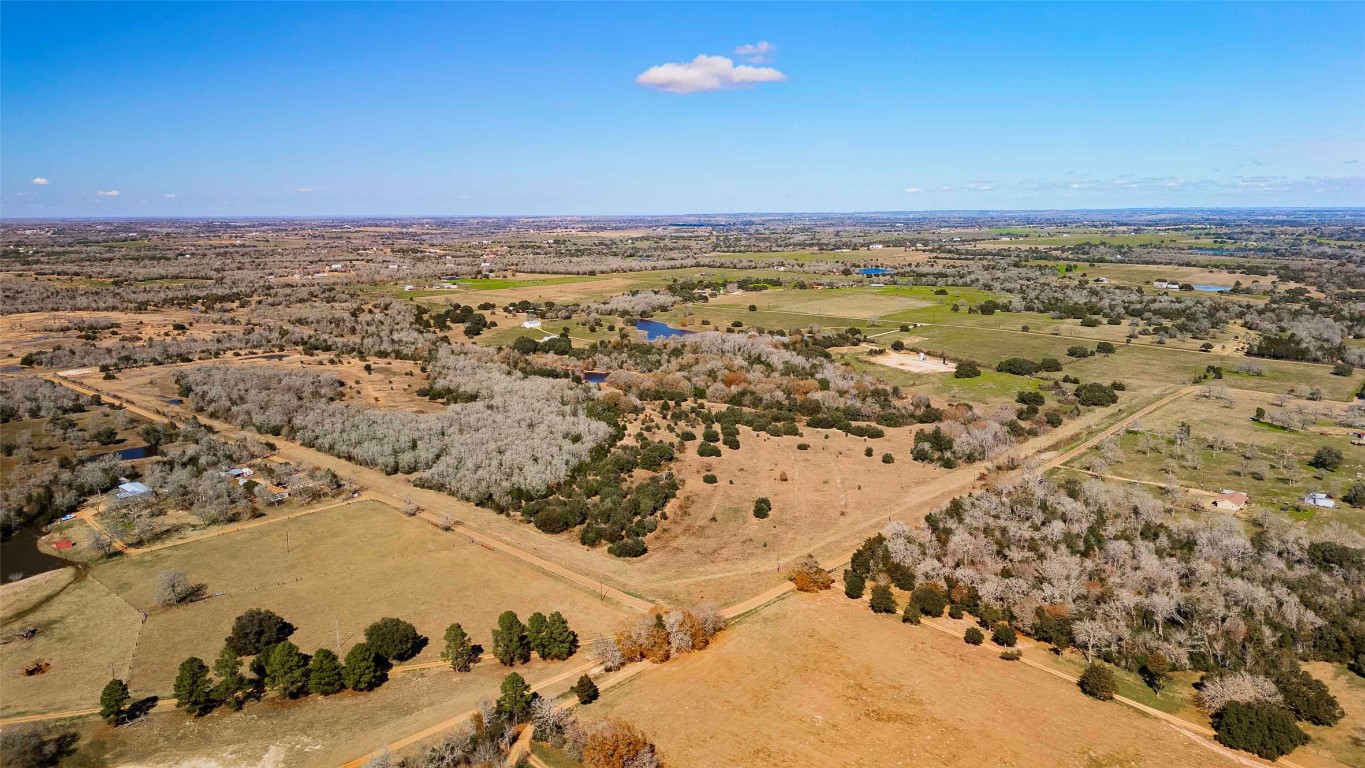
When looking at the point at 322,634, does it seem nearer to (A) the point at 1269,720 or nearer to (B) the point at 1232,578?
(A) the point at 1269,720

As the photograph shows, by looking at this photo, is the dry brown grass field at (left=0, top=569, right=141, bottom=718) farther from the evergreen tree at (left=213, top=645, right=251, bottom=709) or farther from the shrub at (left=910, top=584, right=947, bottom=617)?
the shrub at (left=910, top=584, right=947, bottom=617)

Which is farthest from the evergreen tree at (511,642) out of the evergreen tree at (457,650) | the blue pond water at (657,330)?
the blue pond water at (657,330)

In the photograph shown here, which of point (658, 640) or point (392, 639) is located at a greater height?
point (392, 639)

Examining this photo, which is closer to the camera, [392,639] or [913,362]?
[392,639]

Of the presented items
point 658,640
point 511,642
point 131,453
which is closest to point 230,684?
point 511,642

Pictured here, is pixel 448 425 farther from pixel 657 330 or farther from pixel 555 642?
pixel 657 330

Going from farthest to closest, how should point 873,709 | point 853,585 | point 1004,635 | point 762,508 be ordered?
point 762,508
point 853,585
point 1004,635
point 873,709

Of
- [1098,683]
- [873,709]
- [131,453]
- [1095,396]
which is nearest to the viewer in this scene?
[873,709]

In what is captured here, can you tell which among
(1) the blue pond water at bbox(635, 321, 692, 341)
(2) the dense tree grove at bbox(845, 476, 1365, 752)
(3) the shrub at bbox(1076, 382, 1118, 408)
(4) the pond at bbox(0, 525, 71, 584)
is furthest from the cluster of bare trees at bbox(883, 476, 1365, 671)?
(1) the blue pond water at bbox(635, 321, 692, 341)
